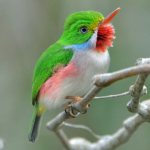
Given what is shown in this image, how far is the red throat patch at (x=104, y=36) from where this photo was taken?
3057 millimetres

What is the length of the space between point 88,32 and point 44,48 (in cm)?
265

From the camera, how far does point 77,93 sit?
124 inches

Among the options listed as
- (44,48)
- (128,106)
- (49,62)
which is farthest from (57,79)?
(44,48)

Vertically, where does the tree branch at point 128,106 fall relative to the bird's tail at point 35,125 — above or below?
above

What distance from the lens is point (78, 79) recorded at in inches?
123

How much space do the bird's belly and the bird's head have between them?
5 centimetres

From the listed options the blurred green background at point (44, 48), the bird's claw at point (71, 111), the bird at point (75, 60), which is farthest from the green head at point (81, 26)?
the blurred green background at point (44, 48)

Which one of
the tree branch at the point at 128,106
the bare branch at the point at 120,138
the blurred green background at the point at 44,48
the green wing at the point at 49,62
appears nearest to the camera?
the tree branch at the point at 128,106

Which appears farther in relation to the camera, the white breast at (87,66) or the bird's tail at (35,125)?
the bird's tail at (35,125)

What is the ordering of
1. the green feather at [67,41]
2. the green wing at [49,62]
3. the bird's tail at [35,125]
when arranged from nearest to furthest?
the green feather at [67,41], the green wing at [49,62], the bird's tail at [35,125]

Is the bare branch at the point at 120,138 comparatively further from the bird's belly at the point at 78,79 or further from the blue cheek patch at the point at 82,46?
the blue cheek patch at the point at 82,46

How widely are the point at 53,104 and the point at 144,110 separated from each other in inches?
26.5

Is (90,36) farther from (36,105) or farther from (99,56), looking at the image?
(36,105)

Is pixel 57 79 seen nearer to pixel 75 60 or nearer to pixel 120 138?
pixel 75 60
